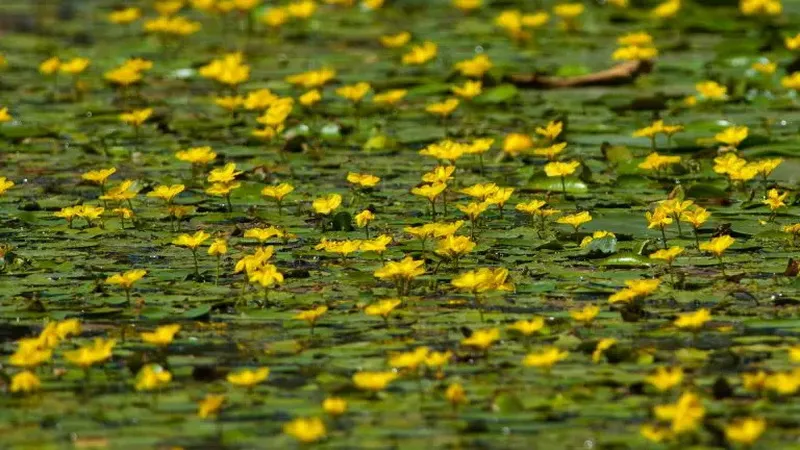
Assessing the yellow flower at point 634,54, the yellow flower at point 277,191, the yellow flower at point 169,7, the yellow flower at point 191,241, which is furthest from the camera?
the yellow flower at point 169,7

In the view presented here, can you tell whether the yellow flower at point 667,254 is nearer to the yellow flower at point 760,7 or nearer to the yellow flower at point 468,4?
the yellow flower at point 760,7

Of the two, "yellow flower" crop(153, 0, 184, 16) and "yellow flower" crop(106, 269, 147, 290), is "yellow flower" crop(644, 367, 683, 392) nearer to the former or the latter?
"yellow flower" crop(106, 269, 147, 290)

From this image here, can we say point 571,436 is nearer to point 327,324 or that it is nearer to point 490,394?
point 490,394

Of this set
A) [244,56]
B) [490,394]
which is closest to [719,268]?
[490,394]

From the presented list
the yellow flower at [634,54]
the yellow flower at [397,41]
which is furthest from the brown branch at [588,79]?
the yellow flower at [397,41]

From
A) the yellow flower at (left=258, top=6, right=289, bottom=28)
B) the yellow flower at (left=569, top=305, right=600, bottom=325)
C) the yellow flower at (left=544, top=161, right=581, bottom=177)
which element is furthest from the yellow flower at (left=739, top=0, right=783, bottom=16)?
the yellow flower at (left=569, top=305, right=600, bottom=325)

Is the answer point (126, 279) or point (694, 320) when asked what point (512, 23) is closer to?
point (126, 279)
